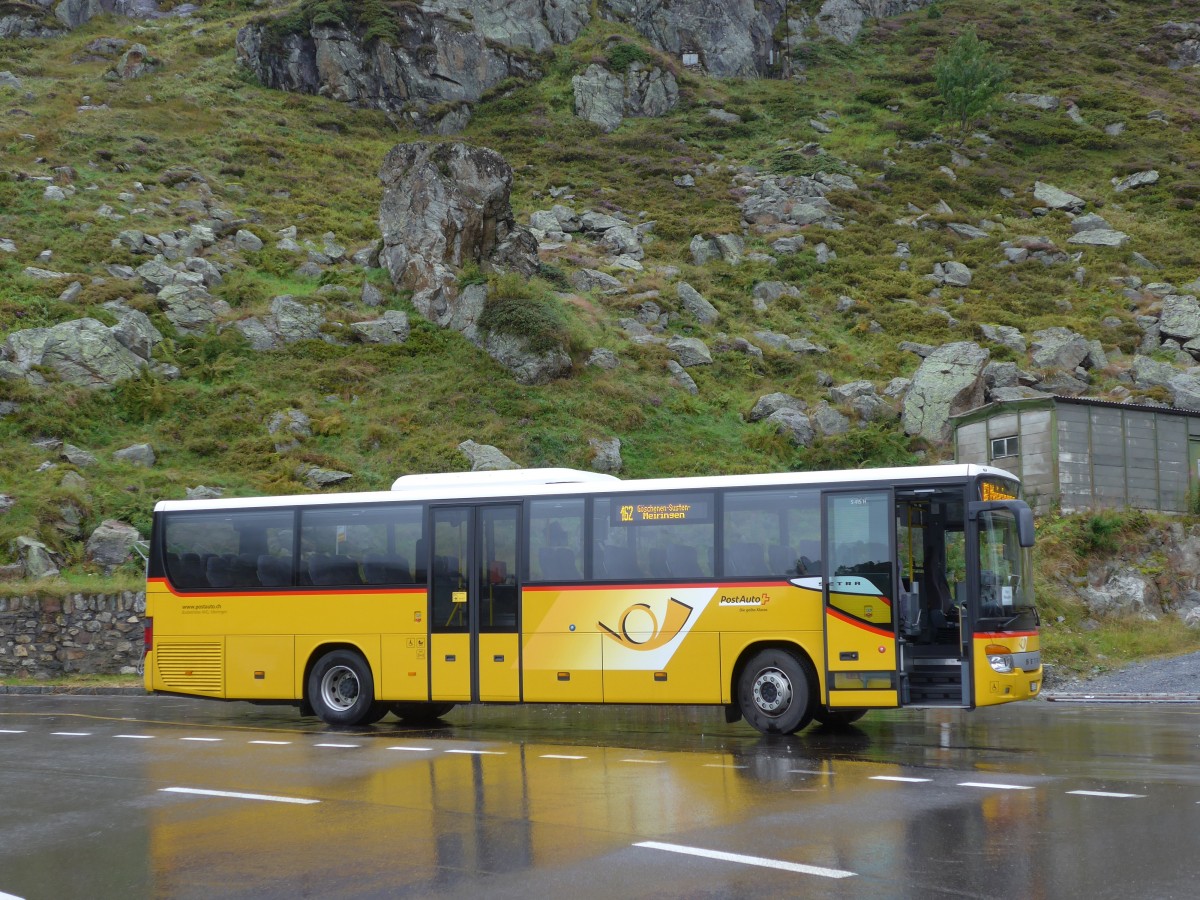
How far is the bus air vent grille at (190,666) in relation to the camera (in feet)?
58.1

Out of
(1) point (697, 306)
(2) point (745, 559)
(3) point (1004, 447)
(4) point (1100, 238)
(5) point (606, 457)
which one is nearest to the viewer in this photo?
(2) point (745, 559)

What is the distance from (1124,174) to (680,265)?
27.8 metres

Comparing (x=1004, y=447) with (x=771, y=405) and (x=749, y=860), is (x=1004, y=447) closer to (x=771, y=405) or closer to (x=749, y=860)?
(x=771, y=405)

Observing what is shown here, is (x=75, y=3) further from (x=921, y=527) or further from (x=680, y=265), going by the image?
(x=921, y=527)

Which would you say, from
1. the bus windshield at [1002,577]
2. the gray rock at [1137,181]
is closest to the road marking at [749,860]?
the bus windshield at [1002,577]

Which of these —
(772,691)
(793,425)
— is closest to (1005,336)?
(793,425)

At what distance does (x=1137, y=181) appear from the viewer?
6288 centimetres

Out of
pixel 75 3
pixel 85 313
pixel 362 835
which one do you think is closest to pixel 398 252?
pixel 85 313

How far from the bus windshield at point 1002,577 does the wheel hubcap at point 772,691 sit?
2451 millimetres

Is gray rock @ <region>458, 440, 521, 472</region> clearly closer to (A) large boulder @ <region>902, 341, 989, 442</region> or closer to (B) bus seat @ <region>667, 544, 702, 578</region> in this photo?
(A) large boulder @ <region>902, 341, 989, 442</region>

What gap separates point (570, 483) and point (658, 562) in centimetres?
170

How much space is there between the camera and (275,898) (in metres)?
6.79

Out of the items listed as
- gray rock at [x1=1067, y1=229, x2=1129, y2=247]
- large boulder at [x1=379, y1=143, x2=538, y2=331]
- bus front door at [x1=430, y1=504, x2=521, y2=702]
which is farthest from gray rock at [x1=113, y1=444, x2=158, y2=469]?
gray rock at [x1=1067, y1=229, x2=1129, y2=247]

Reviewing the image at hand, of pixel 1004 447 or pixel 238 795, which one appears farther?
pixel 1004 447
